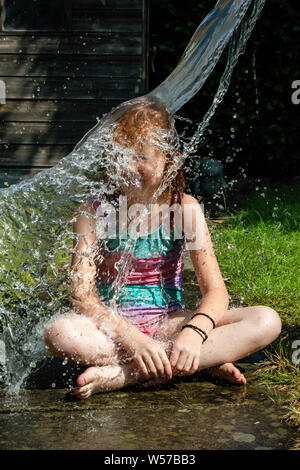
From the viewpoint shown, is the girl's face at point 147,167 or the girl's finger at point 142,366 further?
the girl's face at point 147,167

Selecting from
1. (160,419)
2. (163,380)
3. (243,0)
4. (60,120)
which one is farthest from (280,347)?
(60,120)

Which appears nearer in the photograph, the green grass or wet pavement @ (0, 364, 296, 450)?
wet pavement @ (0, 364, 296, 450)

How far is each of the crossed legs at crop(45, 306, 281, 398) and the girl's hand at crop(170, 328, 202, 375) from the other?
8cm

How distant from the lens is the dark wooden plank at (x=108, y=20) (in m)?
6.01

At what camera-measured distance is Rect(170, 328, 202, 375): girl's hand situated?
2.18m

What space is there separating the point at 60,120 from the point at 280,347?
439cm

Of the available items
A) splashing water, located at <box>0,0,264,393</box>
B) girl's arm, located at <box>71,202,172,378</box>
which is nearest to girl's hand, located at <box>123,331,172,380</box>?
girl's arm, located at <box>71,202,172,378</box>

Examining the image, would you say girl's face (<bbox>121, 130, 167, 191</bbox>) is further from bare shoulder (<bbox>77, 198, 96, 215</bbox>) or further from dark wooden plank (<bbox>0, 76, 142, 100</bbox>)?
dark wooden plank (<bbox>0, 76, 142, 100</bbox>)

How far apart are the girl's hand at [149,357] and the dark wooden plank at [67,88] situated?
4.35 metres

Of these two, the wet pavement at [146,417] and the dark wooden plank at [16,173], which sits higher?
the dark wooden plank at [16,173]

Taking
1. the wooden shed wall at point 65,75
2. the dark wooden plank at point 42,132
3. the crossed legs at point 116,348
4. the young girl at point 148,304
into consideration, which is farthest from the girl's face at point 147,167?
the dark wooden plank at point 42,132

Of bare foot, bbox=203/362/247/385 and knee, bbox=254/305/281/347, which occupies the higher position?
knee, bbox=254/305/281/347

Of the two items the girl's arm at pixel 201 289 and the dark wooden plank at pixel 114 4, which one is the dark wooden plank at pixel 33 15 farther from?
the girl's arm at pixel 201 289

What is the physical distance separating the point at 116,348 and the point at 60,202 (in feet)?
2.66
